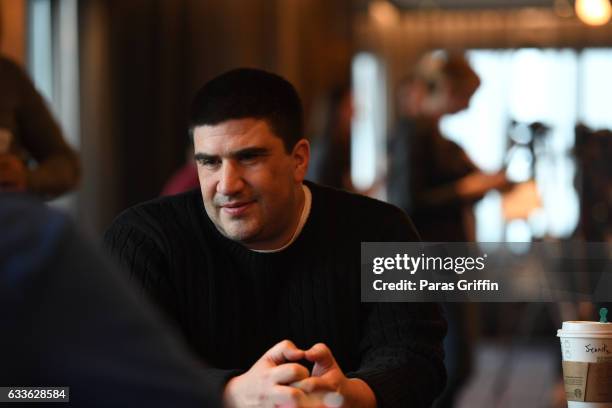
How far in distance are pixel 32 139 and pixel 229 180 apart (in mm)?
909

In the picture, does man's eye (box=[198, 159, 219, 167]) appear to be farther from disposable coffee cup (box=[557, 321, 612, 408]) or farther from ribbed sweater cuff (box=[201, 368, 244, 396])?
disposable coffee cup (box=[557, 321, 612, 408])

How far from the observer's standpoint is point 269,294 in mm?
1525

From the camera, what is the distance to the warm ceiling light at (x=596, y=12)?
228 centimetres

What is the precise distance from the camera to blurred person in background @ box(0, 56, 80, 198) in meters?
2.20

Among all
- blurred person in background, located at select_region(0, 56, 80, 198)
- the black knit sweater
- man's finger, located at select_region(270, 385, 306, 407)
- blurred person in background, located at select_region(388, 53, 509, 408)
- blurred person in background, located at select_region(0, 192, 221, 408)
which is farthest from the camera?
blurred person in background, located at select_region(388, 53, 509, 408)

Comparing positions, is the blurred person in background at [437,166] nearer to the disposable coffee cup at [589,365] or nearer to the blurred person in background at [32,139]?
the blurred person in background at [32,139]

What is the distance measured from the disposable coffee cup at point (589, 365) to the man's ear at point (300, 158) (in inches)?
17.9

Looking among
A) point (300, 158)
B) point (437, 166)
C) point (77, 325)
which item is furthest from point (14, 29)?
point (77, 325)

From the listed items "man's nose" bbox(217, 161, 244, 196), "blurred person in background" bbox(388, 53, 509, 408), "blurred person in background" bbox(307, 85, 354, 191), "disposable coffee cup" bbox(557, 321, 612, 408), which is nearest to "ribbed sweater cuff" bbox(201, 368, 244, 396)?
"man's nose" bbox(217, 161, 244, 196)

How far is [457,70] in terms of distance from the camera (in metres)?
2.87

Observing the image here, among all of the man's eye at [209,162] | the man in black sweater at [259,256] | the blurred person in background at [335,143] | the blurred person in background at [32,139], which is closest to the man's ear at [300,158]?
the man in black sweater at [259,256]

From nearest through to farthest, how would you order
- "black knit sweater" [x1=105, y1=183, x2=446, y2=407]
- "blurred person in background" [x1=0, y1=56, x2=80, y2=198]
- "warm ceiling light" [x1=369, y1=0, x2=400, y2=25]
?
1. "black knit sweater" [x1=105, y1=183, x2=446, y2=407]
2. "blurred person in background" [x1=0, y1=56, x2=80, y2=198]
3. "warm ceiling light" [x1=369, y1=0, x2=400, y2=25]

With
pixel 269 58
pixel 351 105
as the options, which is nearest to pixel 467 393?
pixel 351 105

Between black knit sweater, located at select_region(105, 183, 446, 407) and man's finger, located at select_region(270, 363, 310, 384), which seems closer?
man's finger, located at select_region(270, 363, 310, 384)
